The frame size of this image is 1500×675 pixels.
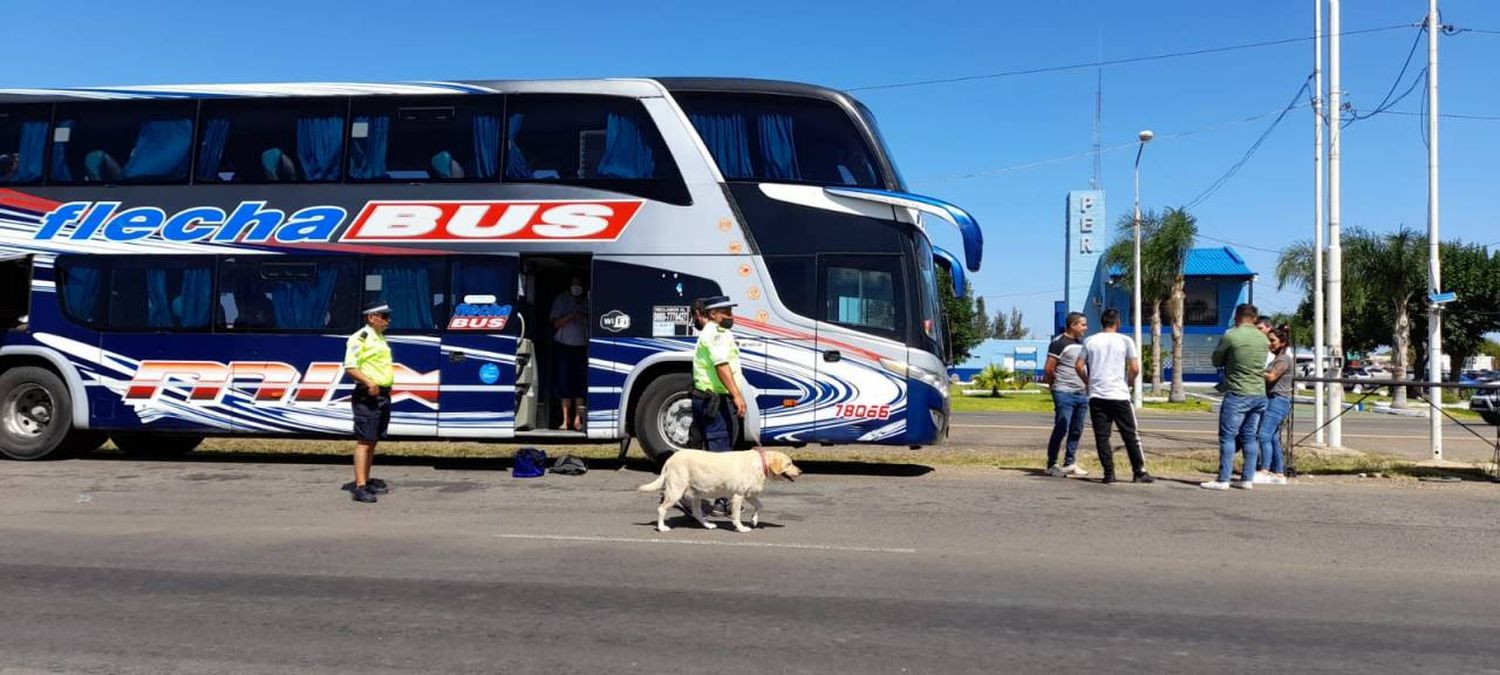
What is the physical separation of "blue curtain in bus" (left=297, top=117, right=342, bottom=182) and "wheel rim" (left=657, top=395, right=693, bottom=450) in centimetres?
455

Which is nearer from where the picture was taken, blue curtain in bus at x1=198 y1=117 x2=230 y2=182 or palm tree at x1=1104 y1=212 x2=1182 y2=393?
blue curtain in bus at x1=198 y1=117 x2=230 y2=182

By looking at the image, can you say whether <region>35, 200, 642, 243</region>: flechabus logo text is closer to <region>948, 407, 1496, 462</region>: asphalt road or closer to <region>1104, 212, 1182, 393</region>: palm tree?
<region>948, 407, 1496, 462</region>: asphalt road

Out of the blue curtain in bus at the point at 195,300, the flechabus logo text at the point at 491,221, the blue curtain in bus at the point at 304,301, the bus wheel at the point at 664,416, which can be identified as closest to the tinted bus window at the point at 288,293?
the blue curtain in bus at the point at 304,301

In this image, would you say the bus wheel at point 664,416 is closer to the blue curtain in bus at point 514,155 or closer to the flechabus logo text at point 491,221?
the flechabus logo text at point 491,221

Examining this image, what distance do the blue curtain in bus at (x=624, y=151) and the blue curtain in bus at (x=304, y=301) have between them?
10.8 feet

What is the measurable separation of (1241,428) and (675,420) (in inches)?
224

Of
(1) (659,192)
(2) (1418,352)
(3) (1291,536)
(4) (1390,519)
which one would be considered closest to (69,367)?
(1) (659,192)

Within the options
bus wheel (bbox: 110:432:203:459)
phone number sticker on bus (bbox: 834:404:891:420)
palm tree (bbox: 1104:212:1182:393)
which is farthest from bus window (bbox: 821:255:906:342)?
palm tree (bbox: 1104:212:1182:393)

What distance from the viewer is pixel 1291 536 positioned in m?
7.96

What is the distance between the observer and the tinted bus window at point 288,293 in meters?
12.1

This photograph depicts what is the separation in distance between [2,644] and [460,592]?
2022 millimetres

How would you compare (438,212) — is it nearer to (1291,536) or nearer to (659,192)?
(659,192)

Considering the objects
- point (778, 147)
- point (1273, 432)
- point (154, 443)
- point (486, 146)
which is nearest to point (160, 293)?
point (154, 443)

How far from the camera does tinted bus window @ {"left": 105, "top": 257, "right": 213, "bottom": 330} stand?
1227 cm
